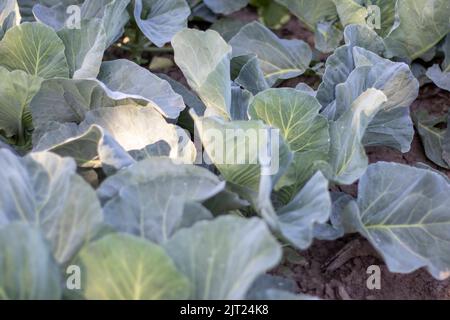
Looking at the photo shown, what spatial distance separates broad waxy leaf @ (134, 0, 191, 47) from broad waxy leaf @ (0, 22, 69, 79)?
0.34 metres

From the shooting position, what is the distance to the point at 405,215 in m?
1.63

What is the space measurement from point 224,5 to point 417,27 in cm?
74

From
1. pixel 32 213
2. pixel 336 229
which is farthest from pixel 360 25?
pixel 32 213

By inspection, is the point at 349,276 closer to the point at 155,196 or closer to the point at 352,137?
the point at 352,137

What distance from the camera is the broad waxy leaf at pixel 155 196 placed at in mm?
1367

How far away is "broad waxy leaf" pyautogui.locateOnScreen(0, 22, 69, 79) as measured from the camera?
1810 millimetres

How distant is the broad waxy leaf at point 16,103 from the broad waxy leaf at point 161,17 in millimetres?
455

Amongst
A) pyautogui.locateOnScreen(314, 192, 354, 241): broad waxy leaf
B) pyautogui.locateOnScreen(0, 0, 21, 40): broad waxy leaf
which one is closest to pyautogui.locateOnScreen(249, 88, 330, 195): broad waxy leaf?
pyautogui.locateOnScreen(314, 192, 354, 241): broad waxy leaf

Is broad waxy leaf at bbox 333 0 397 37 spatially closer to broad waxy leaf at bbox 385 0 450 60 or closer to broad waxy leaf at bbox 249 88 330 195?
broad waxy leaf at bbox 385 0 450 60

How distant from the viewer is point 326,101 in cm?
192

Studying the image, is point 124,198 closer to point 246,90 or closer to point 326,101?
point 246,90

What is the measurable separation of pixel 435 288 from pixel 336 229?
30 cm

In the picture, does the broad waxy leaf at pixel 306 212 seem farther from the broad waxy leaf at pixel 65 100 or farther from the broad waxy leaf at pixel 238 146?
the broad waxy leaf at pixel 65 100

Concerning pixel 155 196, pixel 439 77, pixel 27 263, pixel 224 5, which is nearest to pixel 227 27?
pixel 224 5
